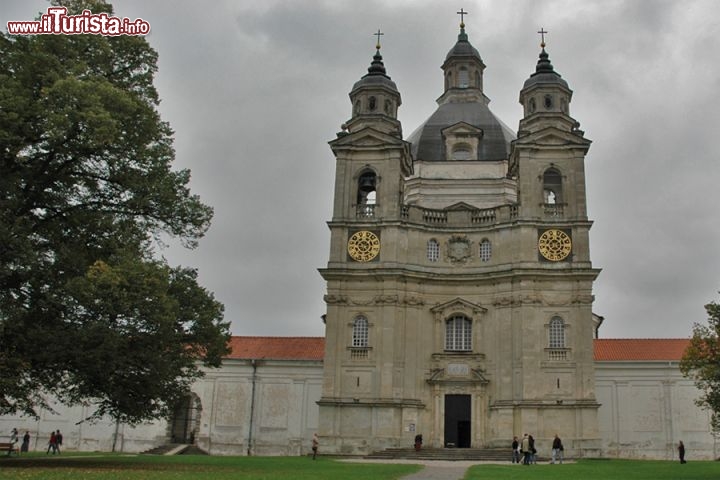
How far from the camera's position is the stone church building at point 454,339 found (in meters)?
39.5

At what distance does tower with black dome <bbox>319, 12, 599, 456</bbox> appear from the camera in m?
39.3

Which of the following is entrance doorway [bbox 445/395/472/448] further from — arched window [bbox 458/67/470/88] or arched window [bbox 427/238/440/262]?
arched window [bbox 458/67/470/88]

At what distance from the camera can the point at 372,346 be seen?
40.7 metres

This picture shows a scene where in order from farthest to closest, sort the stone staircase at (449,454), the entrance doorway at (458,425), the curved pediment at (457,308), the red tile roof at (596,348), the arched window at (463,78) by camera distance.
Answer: the arched window at (463,78) < the red tile roof at (596,348) < the curved pediment at (457,308) < the entrance doorway at (458,425) < the stone staircase at (449,454)

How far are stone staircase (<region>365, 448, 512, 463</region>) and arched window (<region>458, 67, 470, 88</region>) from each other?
91.7ft

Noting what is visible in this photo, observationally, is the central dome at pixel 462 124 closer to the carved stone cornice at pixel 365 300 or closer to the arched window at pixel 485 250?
the arched window at pixel 485 250

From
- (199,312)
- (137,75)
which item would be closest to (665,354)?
(199,312)

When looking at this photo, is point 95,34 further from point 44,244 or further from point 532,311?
point 532,311

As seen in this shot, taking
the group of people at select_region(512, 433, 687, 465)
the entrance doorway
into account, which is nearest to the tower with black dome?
the entrance doorway

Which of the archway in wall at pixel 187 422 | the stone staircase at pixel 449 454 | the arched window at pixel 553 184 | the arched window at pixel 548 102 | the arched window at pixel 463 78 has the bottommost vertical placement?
the stone staircase at pixel 449 454

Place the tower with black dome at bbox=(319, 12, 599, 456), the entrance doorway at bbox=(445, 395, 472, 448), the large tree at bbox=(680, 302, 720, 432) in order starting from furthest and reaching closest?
the entrance doorway at bbox=(445, 395, 472, 448)
the tower with black dome at bbox=(319, 12, 599, 456)
the large tree at bbox=(680, 302, 720, 432)

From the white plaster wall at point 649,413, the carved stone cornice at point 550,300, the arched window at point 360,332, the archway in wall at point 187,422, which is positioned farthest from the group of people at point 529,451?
the archway in wall at point 187,422

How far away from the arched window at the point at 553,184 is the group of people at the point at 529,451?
45.1 ft

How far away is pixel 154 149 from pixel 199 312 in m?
5.89
